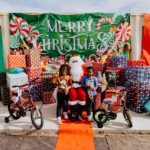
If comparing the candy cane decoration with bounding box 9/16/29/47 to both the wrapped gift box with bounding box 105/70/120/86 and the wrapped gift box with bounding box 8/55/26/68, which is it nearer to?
the wrapped gift box with bounding box 8/55/26/68

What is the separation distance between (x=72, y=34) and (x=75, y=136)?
5.03m

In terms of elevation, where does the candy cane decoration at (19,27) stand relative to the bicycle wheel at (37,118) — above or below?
above

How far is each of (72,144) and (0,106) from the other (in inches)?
148

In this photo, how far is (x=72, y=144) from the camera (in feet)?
16.3

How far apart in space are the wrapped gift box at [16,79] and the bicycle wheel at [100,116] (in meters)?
3.05

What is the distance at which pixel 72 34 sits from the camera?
938 cm

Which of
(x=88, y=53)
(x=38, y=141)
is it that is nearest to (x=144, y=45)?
(x=88, y=53)

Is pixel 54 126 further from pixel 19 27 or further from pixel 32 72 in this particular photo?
pixel 19 27

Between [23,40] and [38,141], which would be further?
[23,40]

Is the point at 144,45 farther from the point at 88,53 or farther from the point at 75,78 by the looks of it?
the point at 75,78

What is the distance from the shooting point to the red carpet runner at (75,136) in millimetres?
4863

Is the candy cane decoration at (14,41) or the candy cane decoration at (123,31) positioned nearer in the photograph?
the candy cane decoration at (14,41)

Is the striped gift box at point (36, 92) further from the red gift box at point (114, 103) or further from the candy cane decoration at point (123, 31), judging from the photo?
the candy cane decoration at point (123, 31)

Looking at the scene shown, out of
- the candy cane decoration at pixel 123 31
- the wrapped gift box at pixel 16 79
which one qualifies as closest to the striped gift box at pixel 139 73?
the candy cane decoration at pixel 123 31
